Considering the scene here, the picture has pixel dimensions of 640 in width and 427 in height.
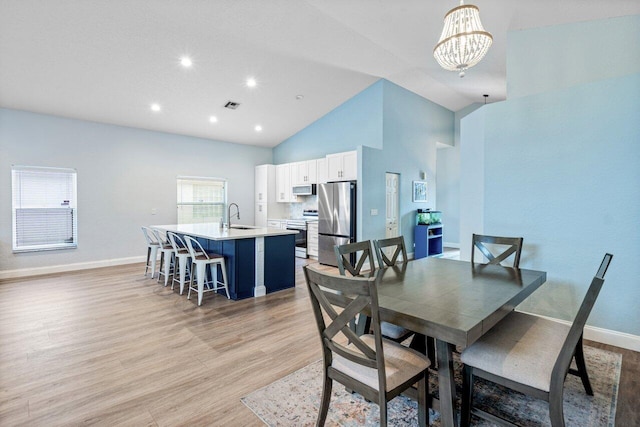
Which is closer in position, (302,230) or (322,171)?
(322,171)

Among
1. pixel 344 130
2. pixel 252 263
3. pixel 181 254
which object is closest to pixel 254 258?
pixel 252 263

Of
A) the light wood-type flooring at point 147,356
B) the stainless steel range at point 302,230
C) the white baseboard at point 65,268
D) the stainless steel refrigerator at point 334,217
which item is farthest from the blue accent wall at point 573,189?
the white baseboard at point 65,268

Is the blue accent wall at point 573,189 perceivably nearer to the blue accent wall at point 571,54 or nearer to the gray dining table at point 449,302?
the blue accent wall at point 571,54

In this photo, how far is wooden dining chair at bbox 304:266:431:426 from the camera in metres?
1.33

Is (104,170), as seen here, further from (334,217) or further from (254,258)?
(334,217)

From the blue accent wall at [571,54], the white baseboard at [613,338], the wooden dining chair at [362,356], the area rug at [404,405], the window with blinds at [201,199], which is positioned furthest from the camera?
the window with blinds at [201,199]

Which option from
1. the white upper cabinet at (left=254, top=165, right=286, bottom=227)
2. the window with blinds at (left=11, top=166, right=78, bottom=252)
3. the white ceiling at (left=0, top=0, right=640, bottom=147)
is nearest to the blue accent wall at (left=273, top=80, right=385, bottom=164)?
the white ceiling at (left=0, top=0, right=640, bottom=147)

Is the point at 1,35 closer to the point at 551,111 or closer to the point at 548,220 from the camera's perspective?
the point at 551,111

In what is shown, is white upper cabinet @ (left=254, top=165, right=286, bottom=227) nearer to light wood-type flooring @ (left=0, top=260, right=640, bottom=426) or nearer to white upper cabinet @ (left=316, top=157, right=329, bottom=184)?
white upper cabinet @ (left=316, top=157, right=329, bottom=184)

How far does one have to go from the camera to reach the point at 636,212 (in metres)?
2.56

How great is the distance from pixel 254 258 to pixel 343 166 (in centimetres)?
292

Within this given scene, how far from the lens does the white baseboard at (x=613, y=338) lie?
8.56ft

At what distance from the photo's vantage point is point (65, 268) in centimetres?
558

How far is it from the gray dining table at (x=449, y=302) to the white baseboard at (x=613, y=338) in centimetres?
95
